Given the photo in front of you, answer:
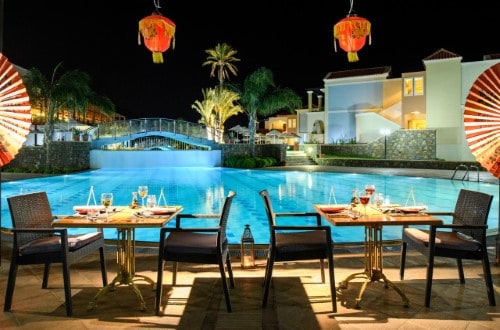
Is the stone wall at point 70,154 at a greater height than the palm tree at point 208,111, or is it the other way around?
the palm tree at point 208,111

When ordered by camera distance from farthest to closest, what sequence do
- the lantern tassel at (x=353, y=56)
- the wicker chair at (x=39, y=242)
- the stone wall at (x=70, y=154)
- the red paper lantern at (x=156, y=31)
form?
the stone wall at (x=70, y=154), the lantern tassel at (x=353, y=56), the red paper lantern at (x=156, y=31), the wicker chair at (x=39, y=242)

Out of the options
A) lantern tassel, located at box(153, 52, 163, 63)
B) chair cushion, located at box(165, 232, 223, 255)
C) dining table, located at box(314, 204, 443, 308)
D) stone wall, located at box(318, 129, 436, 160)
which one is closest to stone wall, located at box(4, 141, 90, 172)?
stone wall, located at box(318, 129, 436, 160)

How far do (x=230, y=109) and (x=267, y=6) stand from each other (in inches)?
582

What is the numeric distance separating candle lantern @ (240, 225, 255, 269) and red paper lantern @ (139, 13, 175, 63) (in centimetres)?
271

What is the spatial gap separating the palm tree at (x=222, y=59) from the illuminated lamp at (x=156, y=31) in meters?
24.4

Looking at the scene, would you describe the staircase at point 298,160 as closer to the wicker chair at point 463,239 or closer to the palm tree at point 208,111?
the palm tree at point 208,111

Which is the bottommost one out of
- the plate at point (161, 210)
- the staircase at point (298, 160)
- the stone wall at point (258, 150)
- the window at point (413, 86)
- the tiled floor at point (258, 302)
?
the tiled floor at point (258, 302)

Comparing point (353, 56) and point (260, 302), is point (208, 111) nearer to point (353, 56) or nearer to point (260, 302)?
point (353, 56)

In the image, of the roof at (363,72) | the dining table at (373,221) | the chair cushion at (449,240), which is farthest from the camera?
the roof at (363,72)

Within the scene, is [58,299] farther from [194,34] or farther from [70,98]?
[194,34]

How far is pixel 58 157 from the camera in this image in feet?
77.8

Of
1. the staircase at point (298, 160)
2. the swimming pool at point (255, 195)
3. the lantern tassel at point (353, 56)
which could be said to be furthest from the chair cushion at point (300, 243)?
the staircase at point (298, 160)

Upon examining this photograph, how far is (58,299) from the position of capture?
4211mm

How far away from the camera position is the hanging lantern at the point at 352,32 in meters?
5.72
